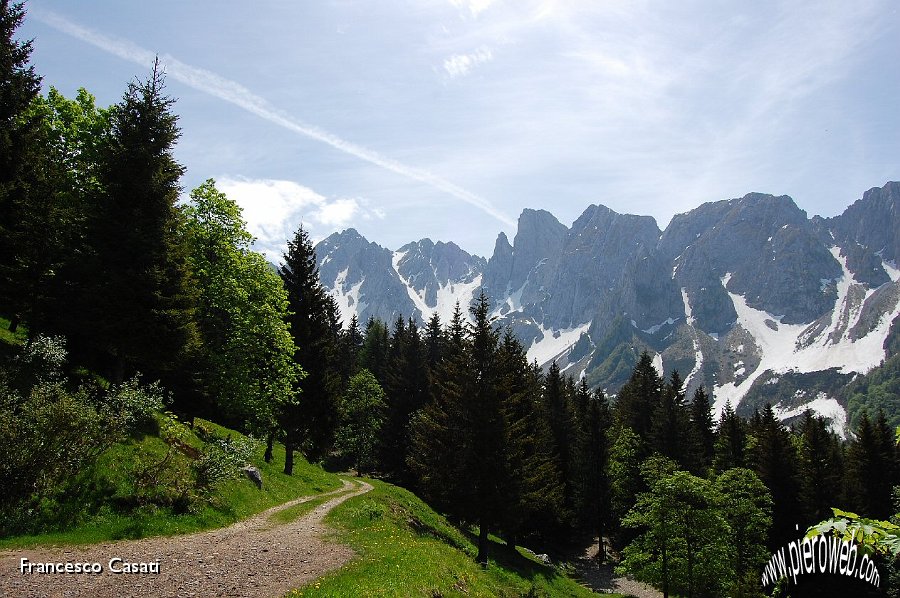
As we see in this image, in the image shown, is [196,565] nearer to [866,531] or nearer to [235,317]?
[866,531]

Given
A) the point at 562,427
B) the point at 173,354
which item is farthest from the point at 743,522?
the point at 173,354

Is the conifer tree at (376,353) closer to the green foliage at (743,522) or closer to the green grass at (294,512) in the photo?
the green grass at (294,512)

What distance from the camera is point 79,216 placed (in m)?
24.9

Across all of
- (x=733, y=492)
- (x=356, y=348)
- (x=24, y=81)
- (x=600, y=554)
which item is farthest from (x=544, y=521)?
(x=356, y=348)

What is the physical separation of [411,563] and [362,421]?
140 ft

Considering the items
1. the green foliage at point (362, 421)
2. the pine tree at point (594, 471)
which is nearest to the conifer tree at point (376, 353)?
the green foliage at point (362, 421)

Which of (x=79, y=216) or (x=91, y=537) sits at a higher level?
(x=79, y=216)

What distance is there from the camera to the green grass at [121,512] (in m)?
14.6

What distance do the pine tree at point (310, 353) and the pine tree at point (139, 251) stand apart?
11.5 m

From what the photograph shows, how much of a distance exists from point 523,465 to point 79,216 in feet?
92.4

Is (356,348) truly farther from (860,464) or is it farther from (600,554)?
(860,464)

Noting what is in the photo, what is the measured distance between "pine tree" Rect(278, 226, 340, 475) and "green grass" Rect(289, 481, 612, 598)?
22.7ft

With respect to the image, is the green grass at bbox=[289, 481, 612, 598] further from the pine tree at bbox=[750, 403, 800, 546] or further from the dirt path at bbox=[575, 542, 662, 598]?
the pine tree at bbox=[750, 403, 800, 546]

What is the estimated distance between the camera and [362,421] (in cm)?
5838
